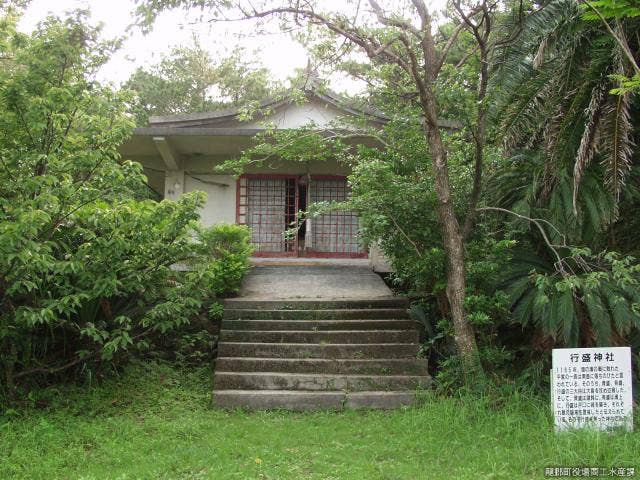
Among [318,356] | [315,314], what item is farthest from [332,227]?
[318,356]

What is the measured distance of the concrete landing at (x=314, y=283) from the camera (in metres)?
8.78

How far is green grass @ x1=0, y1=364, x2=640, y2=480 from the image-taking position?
4.63 m

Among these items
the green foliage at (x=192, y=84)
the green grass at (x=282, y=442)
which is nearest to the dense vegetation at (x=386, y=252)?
the green grass at (x=282, y=442)

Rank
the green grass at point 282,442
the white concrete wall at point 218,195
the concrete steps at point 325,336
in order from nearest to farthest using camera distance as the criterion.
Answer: the green grass at point 282,442, the concrete steps at point 325,336, the white concrete wall at point 218,195

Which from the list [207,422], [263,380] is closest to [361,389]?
[263,380]

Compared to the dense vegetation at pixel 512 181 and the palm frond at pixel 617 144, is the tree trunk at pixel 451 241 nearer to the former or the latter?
the dense vegetation at pixel 512 181

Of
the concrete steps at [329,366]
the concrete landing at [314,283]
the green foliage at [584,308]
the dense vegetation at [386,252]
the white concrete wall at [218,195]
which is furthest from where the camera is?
the white concrete wall at [218,195]

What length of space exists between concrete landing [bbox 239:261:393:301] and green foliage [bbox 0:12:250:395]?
2.60m

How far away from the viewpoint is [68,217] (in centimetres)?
572

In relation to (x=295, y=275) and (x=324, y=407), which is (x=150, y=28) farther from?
(x=295, y=275)

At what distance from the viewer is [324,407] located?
249 inches

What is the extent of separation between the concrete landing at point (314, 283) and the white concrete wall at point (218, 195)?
161cm

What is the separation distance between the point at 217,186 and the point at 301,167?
1.92m

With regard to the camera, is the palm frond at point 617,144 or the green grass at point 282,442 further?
the palm frond at point 617,144
